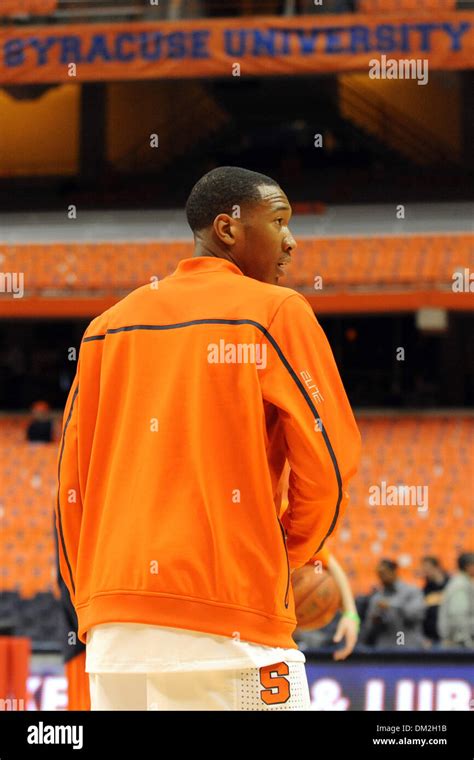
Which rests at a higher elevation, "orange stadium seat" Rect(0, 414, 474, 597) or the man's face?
"orange stadium seat" Rect(0, 414, 474, 597)

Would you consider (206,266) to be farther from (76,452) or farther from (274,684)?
(274,684)

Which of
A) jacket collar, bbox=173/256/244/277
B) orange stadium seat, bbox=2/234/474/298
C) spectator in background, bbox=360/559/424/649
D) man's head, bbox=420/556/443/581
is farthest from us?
orange stadium seat, bbox=2/234/474/298

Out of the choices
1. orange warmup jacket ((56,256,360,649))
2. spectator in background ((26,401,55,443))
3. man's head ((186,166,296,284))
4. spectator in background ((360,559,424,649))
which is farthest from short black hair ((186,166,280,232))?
spectator in background ((26,401,55,443))

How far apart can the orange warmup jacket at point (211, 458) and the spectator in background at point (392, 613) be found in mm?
5533

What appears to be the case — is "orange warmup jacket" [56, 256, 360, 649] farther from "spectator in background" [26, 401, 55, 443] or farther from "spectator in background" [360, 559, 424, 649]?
"spectator in background" [26, 401, 55, 443]

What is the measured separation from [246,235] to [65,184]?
1416 centimetres

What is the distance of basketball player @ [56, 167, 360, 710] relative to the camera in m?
1.79

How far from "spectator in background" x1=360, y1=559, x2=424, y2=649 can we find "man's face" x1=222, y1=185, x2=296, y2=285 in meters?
5.51

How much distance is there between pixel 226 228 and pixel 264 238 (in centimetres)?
7

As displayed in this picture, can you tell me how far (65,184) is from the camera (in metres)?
15.7

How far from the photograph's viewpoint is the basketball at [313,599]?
277 cm

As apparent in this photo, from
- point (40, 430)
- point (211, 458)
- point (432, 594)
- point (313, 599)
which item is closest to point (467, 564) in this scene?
point (432, 594)

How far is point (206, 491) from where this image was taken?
1.78 m
